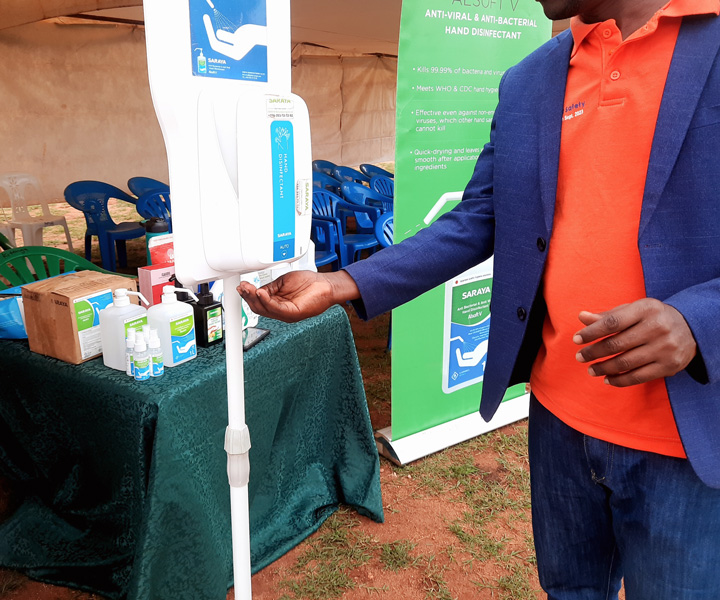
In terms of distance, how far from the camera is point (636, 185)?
83 centimetres

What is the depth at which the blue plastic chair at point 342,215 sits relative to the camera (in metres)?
4.68

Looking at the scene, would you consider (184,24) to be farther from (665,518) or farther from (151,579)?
(151,579)

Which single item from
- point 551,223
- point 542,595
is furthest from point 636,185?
point 542,595

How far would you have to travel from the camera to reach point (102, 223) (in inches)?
203

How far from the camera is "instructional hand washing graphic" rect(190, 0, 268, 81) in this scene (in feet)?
2.52

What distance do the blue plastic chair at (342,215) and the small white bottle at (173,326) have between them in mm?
3078

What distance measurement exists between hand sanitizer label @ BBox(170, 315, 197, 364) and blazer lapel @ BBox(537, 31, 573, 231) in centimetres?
99

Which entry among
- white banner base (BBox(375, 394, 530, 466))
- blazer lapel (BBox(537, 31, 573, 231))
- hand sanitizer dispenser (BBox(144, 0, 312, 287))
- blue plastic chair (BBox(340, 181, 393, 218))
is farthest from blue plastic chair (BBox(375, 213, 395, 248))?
hand sanitizer dispenser (BBox(144, 0, 312, 287))

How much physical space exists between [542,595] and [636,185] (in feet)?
5.20

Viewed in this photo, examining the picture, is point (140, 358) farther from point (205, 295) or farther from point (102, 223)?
point (102, 223)

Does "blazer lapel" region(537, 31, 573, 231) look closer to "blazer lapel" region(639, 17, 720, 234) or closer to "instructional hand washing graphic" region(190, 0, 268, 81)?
"blazer lapel" region(639, 17, 720, 234)

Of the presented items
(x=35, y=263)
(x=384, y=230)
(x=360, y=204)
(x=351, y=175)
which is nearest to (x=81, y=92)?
(x=351, y=175)

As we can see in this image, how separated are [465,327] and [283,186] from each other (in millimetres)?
1929

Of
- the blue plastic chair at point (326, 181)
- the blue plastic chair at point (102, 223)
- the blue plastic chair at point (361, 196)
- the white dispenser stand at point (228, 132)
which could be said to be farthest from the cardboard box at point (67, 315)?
the blue plastic chair at point (326, 181)
